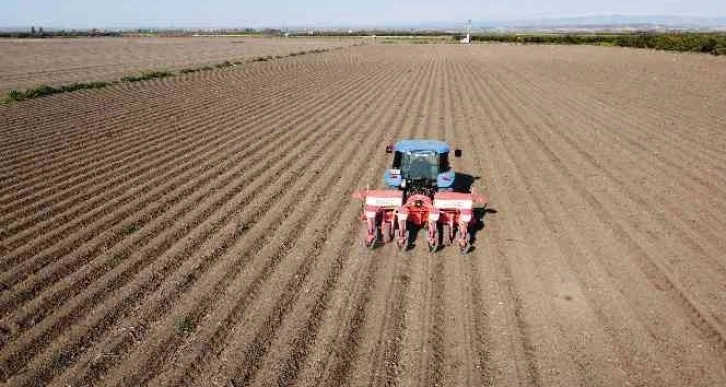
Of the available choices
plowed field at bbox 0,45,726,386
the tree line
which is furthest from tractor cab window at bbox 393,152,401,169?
the tree line

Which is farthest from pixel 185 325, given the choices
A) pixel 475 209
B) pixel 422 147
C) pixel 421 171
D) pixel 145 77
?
pixel 145 77

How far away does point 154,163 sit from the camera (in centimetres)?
1459

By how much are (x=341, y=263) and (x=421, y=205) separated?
1.76 meters

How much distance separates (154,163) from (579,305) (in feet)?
38.7

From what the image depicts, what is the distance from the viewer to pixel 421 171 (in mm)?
10273

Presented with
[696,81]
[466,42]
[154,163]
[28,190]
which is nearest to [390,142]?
[154,163]

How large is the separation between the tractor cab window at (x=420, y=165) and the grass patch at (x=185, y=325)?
4.98 metres

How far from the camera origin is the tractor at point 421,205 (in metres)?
9.04

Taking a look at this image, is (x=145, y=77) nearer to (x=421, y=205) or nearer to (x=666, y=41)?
(x=421, y=205)

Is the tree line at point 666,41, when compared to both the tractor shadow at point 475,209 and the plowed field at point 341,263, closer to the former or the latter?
the plowed field at point 341,263

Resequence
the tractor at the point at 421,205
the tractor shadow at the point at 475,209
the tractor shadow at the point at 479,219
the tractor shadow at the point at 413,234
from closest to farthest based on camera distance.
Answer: the tractor at the point at 421,205 < the tractor shadow at the point at 413,234 < the tractor shadow at the point at 479,219 < the tractor shadow at the point at 475,209

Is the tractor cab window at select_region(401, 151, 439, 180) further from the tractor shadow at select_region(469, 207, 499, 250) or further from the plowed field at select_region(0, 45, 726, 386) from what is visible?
the plowed field at select_region(0, 45, 726, 386)

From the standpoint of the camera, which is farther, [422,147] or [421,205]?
[422,147]

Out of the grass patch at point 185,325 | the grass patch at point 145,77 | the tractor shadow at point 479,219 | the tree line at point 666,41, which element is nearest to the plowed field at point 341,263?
the grass patch at point 185,325
